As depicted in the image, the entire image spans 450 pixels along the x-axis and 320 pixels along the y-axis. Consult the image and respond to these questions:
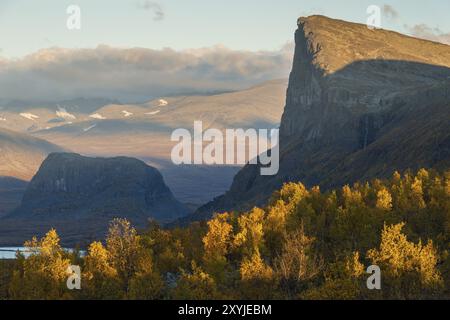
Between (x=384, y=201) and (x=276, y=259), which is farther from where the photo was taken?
(x=384, y=201)

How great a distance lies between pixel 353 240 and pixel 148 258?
3422 centimetres

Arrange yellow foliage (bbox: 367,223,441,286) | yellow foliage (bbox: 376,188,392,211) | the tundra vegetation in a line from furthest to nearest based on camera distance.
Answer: yellow foliage (bbox: 376,188,392,211) → the tundra vegetation → yellow foliage (bbox: 367,223,441,286)

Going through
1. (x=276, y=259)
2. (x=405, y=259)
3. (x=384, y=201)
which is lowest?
(x=276, y=259)

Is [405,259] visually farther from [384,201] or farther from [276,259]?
[384,201]

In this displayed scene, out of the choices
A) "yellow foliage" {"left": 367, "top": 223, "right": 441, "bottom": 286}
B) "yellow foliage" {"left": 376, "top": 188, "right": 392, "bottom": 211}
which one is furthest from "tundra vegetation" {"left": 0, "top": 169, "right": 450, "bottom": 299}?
"yellow foliage" {"left": 376, "top": 188, "right": 392, "bottom": 211}

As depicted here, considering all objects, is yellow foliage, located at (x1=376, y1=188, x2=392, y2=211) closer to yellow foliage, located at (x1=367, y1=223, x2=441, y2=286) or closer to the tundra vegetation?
the tundra vegetation

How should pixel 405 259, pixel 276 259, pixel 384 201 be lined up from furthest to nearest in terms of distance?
pixel 384 201
pixel 276 259
pixel 405 259

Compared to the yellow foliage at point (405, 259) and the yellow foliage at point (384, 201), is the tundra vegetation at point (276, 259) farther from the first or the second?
the yellow foliage at point (384, 201)

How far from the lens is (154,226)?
14450cm

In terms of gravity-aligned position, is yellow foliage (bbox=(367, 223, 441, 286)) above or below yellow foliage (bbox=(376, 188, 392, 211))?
below

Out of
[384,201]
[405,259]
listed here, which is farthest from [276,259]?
[384,201]

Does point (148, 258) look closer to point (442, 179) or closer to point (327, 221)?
point (327, 221)
